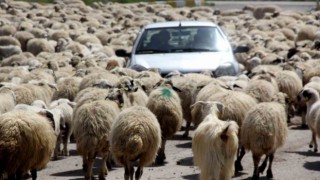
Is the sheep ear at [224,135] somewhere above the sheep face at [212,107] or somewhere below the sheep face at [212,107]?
above

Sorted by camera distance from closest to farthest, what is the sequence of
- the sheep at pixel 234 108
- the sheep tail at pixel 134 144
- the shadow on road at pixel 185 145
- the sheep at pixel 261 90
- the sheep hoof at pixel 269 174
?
the sheep tail at pixel 134 144 → the sheep hoof at pixel 269 174 → the sheep at pixel 234 108 → the sheep at pixel 261 90 → the shadow on road at pixel 185 145

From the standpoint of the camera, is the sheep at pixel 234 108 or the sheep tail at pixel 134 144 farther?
the sheep at pixel 234 108

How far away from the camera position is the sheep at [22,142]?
10422 millimetres

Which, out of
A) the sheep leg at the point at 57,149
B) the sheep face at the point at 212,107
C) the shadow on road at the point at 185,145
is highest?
the sheep face at the point at 212,107

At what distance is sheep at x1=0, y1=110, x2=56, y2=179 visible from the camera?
1042 cm

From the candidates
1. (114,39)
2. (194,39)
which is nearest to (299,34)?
(114,39)

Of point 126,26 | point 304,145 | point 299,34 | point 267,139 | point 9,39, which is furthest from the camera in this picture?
point 126,26

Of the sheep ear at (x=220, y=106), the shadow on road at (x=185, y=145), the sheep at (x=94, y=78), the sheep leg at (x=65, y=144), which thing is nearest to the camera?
the sheep ear at (x=220, y=106)

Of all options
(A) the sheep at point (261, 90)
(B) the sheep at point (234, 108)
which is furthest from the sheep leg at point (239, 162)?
(A) the sheep at point (261, 90)

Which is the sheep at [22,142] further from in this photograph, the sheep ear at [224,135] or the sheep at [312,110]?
the sheep at [312,110]

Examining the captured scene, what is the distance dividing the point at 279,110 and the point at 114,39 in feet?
64.2

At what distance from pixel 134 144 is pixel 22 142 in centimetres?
150

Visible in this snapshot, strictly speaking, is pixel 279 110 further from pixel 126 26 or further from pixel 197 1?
pixel 197 1

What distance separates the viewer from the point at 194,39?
17938 mm
